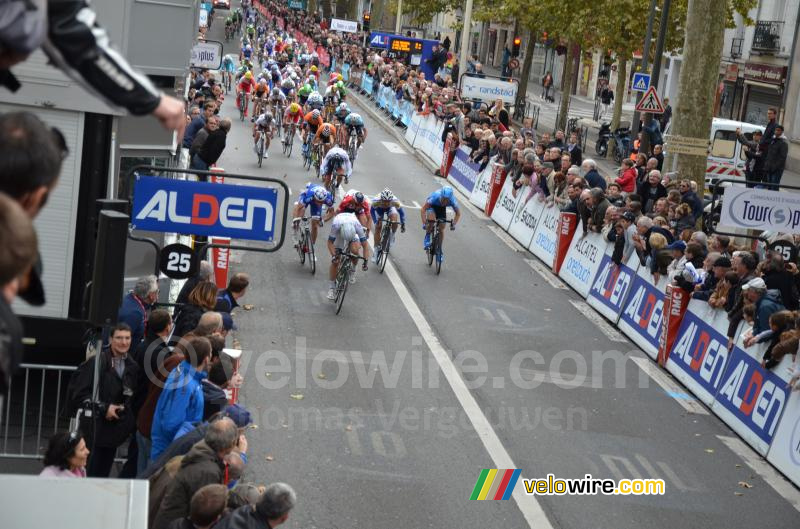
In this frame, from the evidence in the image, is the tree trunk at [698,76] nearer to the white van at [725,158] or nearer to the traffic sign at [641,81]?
the white van at [725,158]

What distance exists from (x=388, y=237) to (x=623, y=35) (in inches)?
934

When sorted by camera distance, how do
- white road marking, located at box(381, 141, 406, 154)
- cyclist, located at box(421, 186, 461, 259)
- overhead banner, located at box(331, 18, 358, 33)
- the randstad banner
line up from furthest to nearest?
overhead banner, located at box(331, 18, 358, 33), white road marking, located at box(381, 141, 406, 154), cyclist, located at box(421, 186, 461, 259), the randstad banner

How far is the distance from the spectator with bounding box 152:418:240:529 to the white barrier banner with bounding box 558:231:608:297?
12235 millimetres

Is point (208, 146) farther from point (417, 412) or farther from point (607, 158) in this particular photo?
point (607, 158)

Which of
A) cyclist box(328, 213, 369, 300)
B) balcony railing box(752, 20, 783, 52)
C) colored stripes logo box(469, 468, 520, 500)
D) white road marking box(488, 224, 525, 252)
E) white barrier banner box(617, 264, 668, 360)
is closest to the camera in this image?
colored stripes logo box(469, 468, 520, 500)

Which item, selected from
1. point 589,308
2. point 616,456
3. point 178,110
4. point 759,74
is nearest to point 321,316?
point 589,308

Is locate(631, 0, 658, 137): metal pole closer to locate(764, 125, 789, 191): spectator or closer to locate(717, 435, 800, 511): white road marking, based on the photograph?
locate(764, 125, 789, 191): spectator

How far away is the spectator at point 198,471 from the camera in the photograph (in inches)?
→ 308

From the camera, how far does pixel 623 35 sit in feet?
136

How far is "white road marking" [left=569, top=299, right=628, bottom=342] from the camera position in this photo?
17791mm

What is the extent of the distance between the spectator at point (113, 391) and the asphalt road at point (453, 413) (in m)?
1.64

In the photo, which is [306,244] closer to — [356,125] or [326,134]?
[326,134]

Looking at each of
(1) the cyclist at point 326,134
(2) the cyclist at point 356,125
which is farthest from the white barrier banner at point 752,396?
(2) the cyclist at point 356,125

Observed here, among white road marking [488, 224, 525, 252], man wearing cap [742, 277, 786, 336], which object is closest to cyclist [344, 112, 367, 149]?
white road marking [488, 224, 525, 252]
